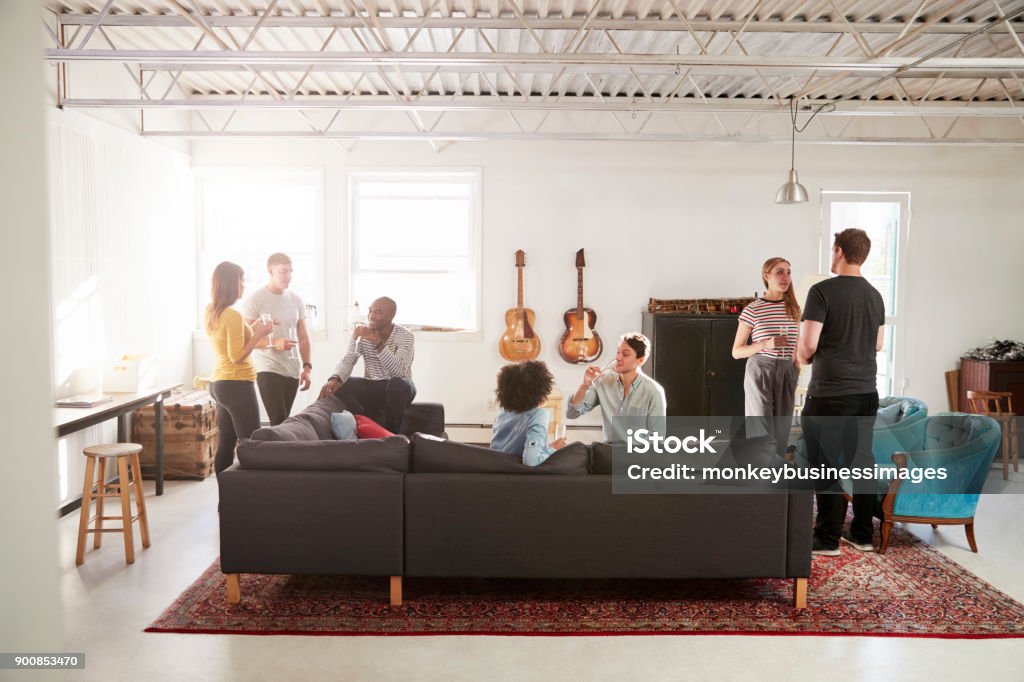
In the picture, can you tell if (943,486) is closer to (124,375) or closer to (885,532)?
(885,532)

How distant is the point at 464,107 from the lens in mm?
6512

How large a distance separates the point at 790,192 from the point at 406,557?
483 cm

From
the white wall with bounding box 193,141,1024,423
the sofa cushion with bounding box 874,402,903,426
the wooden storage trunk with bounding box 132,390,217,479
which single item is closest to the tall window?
the white wall with bounding box 193,141,1024,423

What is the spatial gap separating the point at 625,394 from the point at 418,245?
4.62m

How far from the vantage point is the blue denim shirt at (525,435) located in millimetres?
3795

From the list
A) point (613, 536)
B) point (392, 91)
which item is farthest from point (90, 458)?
point (392, 91)

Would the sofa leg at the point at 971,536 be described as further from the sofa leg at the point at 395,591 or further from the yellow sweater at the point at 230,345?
the yellow sweater at the point at 230,345

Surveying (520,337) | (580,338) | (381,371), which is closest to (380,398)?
(381,371)

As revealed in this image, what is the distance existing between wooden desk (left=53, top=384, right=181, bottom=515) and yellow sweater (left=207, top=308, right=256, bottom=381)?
0.74 m

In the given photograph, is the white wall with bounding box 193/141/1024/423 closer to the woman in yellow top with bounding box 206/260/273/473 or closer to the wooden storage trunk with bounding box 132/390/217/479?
the wooden storage trunk with bounding box 132/390/217/479

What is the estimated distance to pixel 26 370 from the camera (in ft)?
4.14

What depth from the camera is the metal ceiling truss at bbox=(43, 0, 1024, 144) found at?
482cm

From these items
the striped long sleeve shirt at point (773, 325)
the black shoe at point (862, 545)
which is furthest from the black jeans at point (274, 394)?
the black shoe at point (862, 545)

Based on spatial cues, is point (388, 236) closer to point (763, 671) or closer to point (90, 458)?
point (90, 458)
